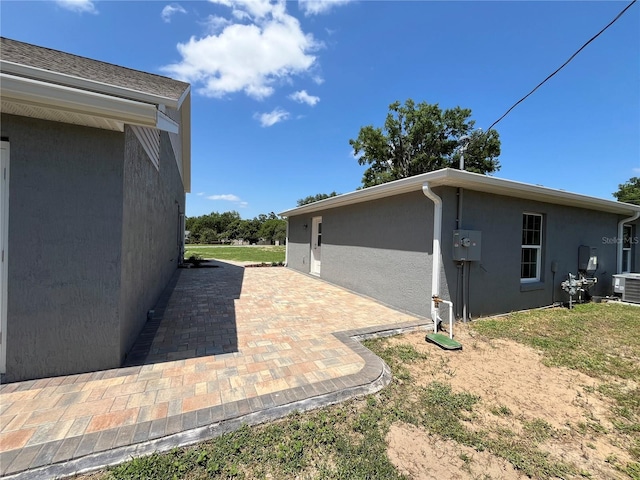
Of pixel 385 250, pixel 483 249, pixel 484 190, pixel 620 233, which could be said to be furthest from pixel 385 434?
pixel 620 233

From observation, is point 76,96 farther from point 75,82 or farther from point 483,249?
point 483,249

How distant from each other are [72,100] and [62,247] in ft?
4.77

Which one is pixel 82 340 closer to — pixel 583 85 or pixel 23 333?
pixel 23 333

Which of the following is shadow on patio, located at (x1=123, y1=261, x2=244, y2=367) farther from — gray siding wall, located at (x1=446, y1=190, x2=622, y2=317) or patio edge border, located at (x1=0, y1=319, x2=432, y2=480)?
gray siding wall, located at (x1=446, y1=190, x2=622, y2=317)

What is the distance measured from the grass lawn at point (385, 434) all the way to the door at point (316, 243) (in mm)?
7039

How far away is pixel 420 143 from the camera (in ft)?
69.7

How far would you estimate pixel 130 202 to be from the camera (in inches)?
122

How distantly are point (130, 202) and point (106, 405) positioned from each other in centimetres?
220

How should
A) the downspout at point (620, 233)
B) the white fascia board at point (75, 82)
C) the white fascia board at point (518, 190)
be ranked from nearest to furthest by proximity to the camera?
the white fascia board at point (75, 82)
the white fascia board at point (518, 190)
the downspout at point (620, 233)

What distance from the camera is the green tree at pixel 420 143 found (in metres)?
21.0

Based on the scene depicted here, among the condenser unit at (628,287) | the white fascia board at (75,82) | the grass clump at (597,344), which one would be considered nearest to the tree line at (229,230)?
the condenser unit at (628,287)

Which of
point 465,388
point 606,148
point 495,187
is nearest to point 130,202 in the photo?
point 465,388

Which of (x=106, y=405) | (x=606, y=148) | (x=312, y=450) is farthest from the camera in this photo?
(x=606, y=148)

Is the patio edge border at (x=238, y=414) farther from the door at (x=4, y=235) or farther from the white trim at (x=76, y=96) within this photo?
the white trim at (x=76, y=96)
